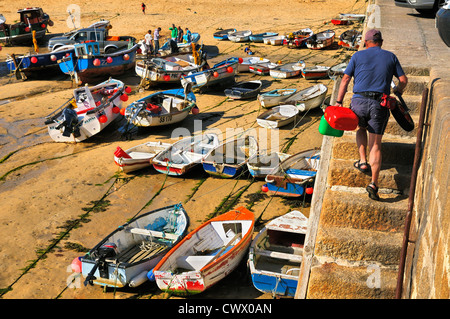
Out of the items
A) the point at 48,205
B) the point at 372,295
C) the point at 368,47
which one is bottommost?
the point at 48,205

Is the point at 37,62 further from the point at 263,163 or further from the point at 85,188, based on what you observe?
the point at 263,163

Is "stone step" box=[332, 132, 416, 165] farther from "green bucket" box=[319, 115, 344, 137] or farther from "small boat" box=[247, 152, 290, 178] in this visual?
"small boat" box=[247, 152, 290, 178]

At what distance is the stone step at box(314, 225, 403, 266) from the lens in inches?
227

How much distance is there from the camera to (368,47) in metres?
6.53

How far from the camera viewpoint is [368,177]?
659cm

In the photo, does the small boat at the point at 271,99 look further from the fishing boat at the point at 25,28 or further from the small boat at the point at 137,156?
the fishing boat at the point at 25,28

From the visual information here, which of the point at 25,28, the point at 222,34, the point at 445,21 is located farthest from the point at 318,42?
the point at 445,21

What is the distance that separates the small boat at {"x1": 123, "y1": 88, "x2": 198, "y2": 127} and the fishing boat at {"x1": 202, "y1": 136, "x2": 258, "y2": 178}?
367 cm

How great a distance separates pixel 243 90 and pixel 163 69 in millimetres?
4252

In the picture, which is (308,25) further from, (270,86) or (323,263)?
(323,263)

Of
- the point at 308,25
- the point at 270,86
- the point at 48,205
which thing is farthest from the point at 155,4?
the point at 48,205

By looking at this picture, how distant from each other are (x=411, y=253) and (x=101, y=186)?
35.3ft

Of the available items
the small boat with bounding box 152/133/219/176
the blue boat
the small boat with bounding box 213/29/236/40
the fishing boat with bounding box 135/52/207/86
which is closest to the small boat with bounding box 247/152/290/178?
the small boat with bounding box 152/133/219/176

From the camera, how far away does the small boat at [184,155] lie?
1414 cm
